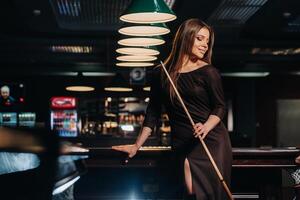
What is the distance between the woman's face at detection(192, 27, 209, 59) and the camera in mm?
3012

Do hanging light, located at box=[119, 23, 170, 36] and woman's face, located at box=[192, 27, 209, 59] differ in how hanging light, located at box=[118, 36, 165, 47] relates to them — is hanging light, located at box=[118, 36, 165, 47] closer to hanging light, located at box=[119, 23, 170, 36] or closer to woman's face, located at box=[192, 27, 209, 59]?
hanging light, located at box=[119, 23, 170, 36]

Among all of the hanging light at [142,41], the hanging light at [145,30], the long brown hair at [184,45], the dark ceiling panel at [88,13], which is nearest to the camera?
the long brown hair at [184,45]

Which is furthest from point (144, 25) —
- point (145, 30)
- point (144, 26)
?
point (145, 30)

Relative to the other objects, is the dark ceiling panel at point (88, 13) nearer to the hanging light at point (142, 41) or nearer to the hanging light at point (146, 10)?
the hanging light at point (142, 41)

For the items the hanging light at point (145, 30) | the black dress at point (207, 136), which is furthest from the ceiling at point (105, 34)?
the black dress at point (207, 136)

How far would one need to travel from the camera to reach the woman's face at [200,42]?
9.88 feet

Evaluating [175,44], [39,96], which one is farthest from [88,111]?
[175,44]

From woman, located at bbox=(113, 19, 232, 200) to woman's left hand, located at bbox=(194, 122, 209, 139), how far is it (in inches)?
0.4

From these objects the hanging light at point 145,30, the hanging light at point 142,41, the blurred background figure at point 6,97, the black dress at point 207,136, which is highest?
the hanging light at point 145,30

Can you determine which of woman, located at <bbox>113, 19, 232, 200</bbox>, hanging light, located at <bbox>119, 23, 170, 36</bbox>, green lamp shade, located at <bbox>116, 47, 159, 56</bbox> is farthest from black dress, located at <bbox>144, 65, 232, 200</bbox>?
green lamp shade, located at <bbox>116, 47, 159, 56</bbox>

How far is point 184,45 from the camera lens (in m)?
3.04

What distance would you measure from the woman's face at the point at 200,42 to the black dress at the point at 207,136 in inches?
3.3

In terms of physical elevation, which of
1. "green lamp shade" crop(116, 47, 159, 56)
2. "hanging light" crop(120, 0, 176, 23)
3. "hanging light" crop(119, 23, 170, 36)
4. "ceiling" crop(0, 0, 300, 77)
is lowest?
"green lamp shade" crop(116, 47, 159, 56)

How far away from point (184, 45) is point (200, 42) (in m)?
0.08
